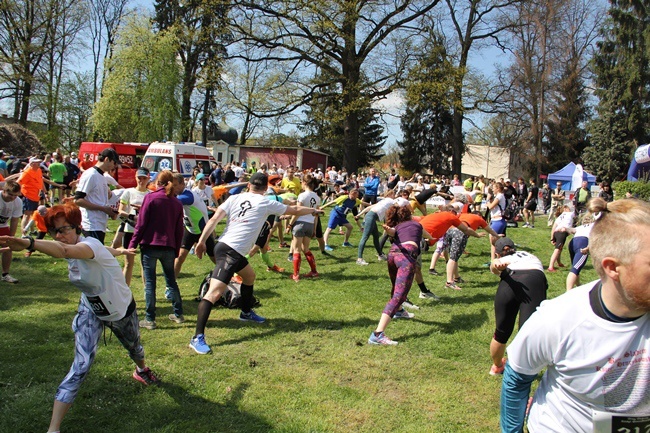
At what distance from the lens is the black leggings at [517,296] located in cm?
446

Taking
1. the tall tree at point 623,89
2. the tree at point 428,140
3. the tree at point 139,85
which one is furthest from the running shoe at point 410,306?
the tree at point 428,140

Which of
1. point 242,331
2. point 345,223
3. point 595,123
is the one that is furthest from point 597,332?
point 595,123

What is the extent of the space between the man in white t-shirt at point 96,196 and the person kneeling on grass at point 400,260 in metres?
3.82

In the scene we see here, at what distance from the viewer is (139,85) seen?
34.7m

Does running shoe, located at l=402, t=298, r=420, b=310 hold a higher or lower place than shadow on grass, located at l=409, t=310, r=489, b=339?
higher

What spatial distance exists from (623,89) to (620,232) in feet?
135

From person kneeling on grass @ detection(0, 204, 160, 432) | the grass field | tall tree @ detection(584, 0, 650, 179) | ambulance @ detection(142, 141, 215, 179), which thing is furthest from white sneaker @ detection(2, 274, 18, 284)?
tall tree @ detection(584, 0, 650, 179)

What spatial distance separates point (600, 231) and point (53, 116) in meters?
44.4

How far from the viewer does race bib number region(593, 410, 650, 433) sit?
6.00 ft

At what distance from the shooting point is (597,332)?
1.82 meters

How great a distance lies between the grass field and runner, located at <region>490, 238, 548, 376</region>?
647 mm

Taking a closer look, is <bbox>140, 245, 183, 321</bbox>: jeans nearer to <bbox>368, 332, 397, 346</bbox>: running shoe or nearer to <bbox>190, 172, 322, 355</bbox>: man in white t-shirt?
<bbox>190, 172, 322, 355</bbox>: man in white t-shirt

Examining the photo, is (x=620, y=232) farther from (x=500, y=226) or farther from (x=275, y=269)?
(x=500, y=226)

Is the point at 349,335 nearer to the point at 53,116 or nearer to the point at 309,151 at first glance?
the point at 309,151
